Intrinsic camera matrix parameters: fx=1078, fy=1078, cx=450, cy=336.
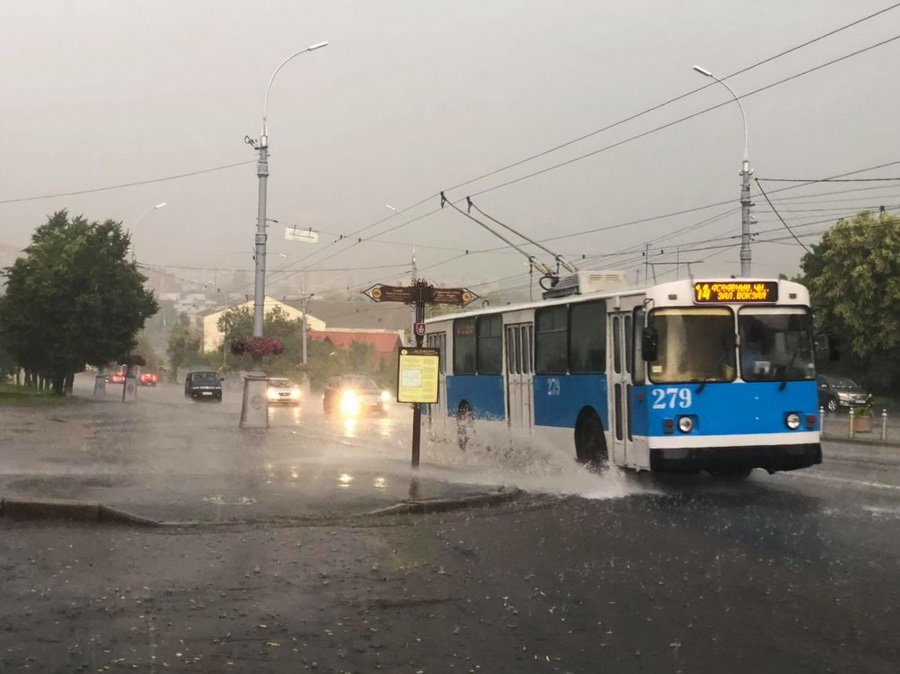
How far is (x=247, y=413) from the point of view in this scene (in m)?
27.5

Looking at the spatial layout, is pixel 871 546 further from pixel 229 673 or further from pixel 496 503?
pixel 229 673

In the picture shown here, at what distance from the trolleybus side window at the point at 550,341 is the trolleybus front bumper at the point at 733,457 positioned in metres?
3.53

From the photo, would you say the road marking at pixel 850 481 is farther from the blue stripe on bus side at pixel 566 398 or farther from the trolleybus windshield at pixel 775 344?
the blue stripe on bus side at pixel 566 398

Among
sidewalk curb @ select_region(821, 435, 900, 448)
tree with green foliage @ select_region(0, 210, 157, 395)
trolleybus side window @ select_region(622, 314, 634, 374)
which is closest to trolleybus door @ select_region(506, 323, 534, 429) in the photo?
trolleybus side window @ select_region(622, 314, 634, 374)

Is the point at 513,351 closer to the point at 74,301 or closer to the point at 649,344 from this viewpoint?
the point at 649,344

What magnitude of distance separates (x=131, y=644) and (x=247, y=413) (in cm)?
2179

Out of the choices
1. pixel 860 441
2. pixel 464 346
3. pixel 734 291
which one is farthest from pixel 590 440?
pixel 860 441

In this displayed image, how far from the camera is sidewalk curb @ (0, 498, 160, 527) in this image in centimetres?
1057

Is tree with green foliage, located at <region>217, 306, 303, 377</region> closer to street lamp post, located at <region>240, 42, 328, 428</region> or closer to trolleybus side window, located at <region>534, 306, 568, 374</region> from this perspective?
street lamp post, located at <region>240, 42, 328, 428</region>

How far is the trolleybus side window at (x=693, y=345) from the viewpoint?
13711 mm

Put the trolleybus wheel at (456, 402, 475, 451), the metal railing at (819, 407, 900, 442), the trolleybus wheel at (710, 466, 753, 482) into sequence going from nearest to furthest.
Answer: the trolleybus wheel at (710, 466, 753, 482) → the trolleybus wheel at (456, 402, 475, 451) → the metal railing at (819, 407, 900, 442)

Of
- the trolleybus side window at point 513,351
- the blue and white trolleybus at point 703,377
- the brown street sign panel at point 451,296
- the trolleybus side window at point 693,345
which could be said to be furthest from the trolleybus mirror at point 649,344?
the trolleybus side window at point 513,351

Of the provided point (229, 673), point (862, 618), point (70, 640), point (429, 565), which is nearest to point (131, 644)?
point (70, 640)

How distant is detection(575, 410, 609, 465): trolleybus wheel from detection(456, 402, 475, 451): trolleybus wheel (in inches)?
208
